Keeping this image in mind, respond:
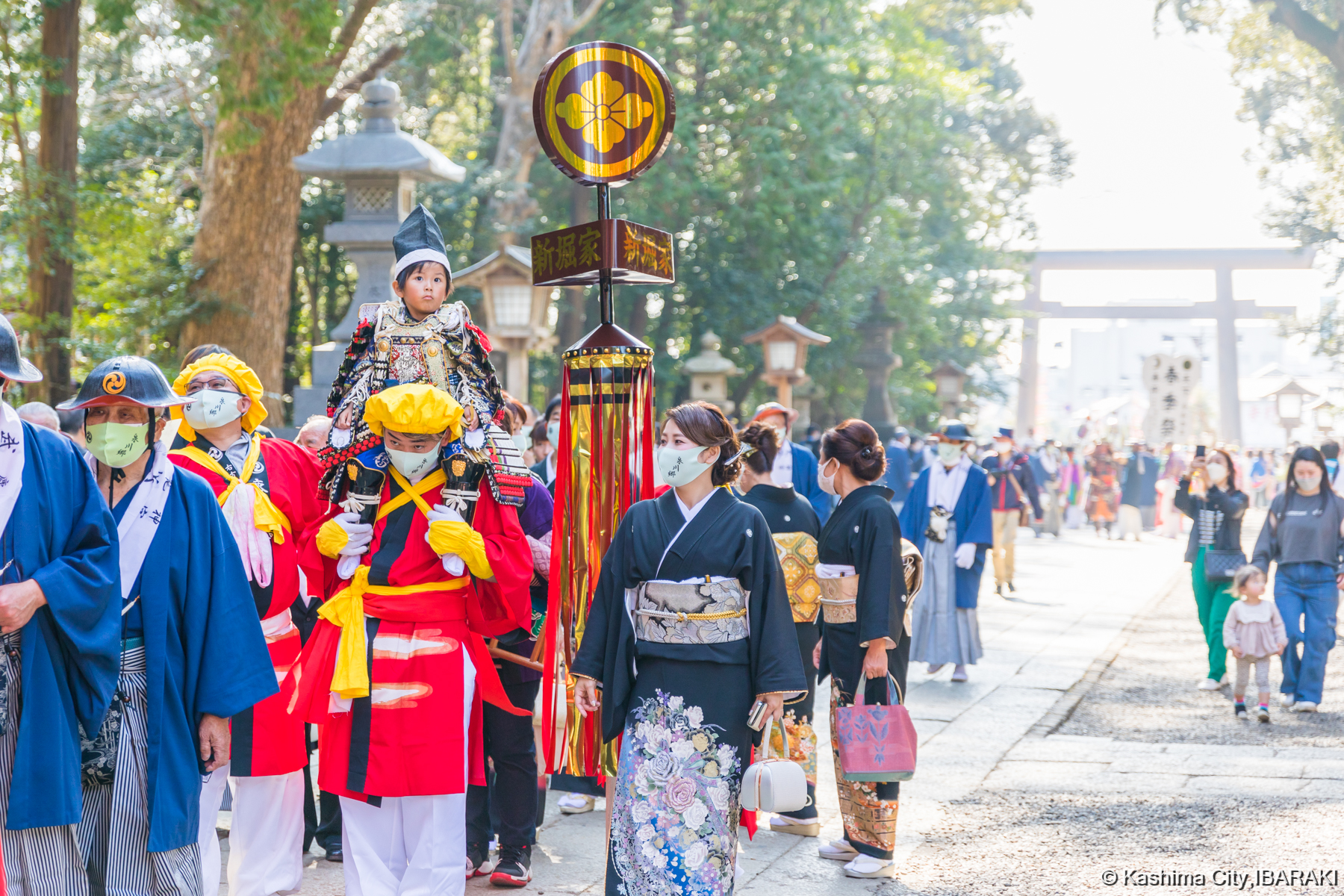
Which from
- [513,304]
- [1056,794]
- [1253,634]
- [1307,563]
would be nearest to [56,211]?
[513,304]

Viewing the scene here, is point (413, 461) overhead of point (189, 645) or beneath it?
overhead

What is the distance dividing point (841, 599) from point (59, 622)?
124 inches

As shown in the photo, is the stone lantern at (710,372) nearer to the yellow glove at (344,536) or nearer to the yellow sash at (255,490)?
the yellow sash at (255,490)

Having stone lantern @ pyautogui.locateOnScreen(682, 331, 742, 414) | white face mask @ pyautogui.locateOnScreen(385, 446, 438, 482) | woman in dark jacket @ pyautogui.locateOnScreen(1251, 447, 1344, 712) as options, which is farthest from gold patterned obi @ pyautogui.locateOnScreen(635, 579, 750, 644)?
stone lantern @ pyautogui.locateOnScreen(682, 331, 742, 414)

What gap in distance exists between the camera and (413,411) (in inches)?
154

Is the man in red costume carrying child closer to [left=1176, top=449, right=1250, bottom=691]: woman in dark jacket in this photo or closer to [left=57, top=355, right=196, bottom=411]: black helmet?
[left=57, top=355, right=196, bottom=411]: black helmet

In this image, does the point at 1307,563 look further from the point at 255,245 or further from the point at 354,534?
the point at 255,245

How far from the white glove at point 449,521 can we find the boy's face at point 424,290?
803 mm

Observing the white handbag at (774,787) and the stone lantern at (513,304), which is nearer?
the white handbag at (774,787)

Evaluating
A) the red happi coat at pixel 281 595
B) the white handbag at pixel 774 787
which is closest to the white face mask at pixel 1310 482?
the white handbag at pixel 774 787

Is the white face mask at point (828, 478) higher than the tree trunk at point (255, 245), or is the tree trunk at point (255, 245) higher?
the tree trunk at point (255, 245)

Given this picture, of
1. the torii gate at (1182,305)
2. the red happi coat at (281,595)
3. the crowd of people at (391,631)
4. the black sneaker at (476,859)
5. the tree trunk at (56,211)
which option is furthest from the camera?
the torii gate at (1182,305)

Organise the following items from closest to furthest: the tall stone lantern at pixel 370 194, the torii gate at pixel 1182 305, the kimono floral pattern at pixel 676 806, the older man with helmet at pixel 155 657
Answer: the older man with helmet at pixel 155 657
the kimono floral pattern at pixel 676 806
the tall stone lantern at pixel 370 194
the torii gate at pixel 1182 305

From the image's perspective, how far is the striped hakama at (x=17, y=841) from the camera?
300 cm
